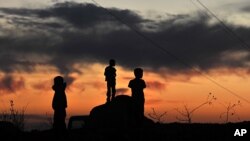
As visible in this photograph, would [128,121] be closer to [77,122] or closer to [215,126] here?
[77,122]

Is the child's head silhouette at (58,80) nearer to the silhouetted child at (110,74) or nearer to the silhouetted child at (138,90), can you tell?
the silhouetted child at (138,90)

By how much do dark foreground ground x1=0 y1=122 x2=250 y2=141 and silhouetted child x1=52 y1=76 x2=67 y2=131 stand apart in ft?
1.27

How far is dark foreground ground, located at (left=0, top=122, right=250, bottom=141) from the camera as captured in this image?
21.0m

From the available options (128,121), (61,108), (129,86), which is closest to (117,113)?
(128,121)

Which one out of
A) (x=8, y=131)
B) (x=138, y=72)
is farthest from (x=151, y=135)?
(x=8, y=131)

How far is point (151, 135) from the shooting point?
2150 cm

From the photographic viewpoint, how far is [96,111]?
95.7 feet

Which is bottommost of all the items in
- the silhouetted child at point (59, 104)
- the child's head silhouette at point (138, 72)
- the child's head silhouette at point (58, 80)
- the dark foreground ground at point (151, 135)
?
the dark foreground ground at point (151, 135)

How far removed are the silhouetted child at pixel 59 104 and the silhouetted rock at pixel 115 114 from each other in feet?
17.1

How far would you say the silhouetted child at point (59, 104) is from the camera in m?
22.4

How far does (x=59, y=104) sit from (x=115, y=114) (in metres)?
6.03

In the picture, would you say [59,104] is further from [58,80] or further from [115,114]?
[115,114]

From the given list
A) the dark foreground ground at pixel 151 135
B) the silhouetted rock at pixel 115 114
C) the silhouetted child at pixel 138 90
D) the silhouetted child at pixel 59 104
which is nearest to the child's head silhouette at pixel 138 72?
the silhouetted child at pixel 138 90

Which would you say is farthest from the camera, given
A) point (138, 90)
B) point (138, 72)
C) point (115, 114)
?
point (115, 114)
